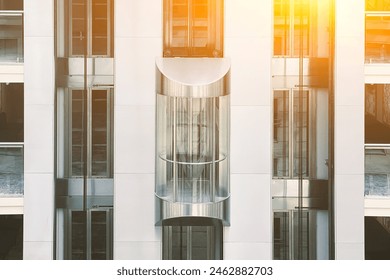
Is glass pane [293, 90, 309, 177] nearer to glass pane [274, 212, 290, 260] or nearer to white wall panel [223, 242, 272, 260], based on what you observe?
glass pane [274, 212, 290, 260]

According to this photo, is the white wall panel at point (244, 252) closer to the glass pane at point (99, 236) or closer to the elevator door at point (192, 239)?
the elevator door at point (192, 239)

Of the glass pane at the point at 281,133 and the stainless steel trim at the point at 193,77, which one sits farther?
the glass pane at the point at 281,133

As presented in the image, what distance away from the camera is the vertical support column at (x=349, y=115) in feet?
8.26

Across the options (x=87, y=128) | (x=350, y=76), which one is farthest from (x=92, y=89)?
(x=350, y=76)

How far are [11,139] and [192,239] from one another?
2.74ft

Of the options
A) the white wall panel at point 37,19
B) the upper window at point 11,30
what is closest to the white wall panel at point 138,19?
the white wall panel at point 37,19

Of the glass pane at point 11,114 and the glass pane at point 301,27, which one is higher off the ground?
the glass pane at point 301,27

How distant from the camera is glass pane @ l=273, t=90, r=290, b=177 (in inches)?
100.0

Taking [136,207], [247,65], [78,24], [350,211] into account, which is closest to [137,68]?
[78,24]

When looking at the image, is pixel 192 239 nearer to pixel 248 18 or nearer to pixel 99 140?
pixel 99 140

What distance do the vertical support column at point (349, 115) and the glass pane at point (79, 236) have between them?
103 cm

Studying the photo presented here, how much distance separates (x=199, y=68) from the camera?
2.48m

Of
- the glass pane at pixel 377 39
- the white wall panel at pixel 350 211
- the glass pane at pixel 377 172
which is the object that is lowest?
the white wall panel at pixel 350 211

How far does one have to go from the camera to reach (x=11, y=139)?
251 centimetres
